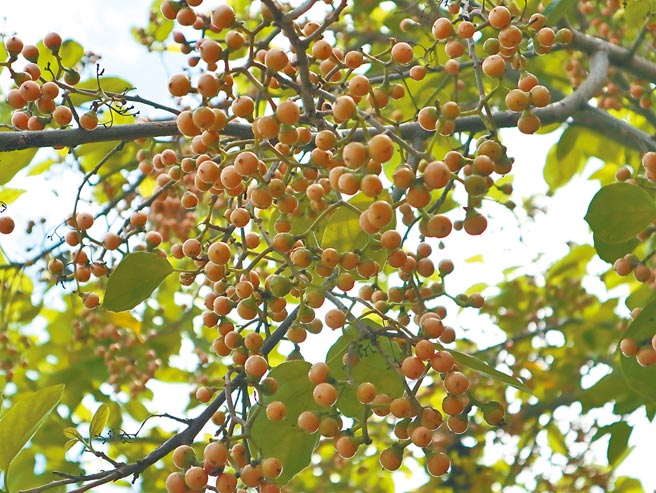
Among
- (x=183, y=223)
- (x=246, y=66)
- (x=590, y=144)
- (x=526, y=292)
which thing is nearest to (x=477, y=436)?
(x=526, y=292)

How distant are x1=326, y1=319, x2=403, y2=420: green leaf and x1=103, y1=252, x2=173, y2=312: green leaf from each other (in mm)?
307

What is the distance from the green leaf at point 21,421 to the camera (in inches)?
50.1

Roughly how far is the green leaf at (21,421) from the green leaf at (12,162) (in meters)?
0.53

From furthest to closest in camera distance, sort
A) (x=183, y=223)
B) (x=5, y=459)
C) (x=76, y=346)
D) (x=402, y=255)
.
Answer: (x=76, y=346)
(x=183, y=223)
(x=5, y=459)
(x=402, y=255)

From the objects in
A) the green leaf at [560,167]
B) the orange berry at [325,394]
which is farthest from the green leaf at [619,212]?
the green leaf at [560,167]

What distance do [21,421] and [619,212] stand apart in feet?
3.37

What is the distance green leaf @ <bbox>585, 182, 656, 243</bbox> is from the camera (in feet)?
3.90

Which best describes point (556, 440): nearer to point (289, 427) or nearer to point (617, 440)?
point (617, 440)

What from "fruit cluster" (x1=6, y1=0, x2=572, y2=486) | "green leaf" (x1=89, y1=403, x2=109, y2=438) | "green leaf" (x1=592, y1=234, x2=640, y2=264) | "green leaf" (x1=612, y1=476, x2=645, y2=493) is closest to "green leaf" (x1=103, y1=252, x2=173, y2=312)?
"fruit cluster" (x1=6, y1=0, x2=572, y2=486)

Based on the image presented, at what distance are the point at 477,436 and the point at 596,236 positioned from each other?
2.32m

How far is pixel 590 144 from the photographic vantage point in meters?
2.63

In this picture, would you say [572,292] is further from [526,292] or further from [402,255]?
[402,255]

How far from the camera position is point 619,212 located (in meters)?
1.21

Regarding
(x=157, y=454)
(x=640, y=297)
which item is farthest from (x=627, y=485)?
(x=157, y=454)
